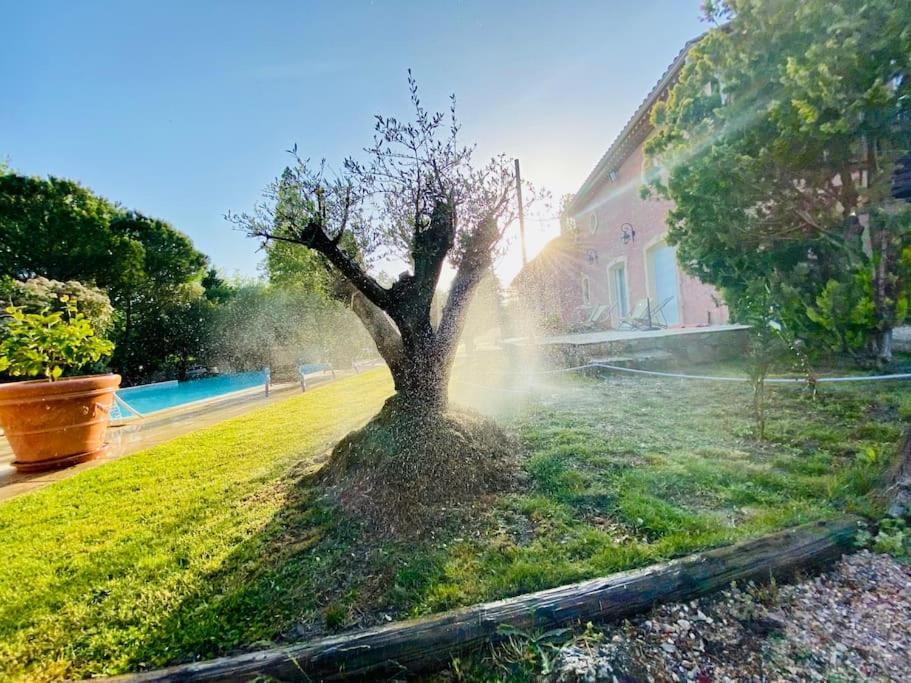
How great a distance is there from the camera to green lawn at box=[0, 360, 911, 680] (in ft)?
5.26

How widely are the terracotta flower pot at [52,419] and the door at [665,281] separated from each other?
11.8 metres

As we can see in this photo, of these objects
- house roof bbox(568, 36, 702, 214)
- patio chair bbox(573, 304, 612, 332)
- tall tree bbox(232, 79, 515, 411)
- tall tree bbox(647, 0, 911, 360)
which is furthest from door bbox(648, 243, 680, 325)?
tall tree bbox(232, 79, 515, 411)

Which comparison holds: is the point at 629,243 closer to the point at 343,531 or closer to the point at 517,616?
the point at 343,531

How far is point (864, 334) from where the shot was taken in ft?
14.8

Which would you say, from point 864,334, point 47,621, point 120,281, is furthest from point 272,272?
point 120,281

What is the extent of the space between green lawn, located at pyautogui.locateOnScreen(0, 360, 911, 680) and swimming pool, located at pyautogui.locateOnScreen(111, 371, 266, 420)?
387 inches

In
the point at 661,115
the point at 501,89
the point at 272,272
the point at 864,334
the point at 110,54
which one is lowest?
the point at 864,334

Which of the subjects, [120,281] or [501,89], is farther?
[120,281]

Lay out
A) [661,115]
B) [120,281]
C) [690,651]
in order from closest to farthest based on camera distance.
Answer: [690,651] < [661,115] < [120,281]

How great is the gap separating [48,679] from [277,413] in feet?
17.9

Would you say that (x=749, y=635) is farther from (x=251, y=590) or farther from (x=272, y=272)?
(x=272, y=272)

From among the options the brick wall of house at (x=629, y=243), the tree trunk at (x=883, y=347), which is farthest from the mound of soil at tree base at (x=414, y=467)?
the brick wall of house at (x=629, y=243)

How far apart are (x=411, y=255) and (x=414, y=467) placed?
A: 1.61 metres

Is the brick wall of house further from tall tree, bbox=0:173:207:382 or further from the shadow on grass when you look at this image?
tall tree, bbox=0:173:207:382
